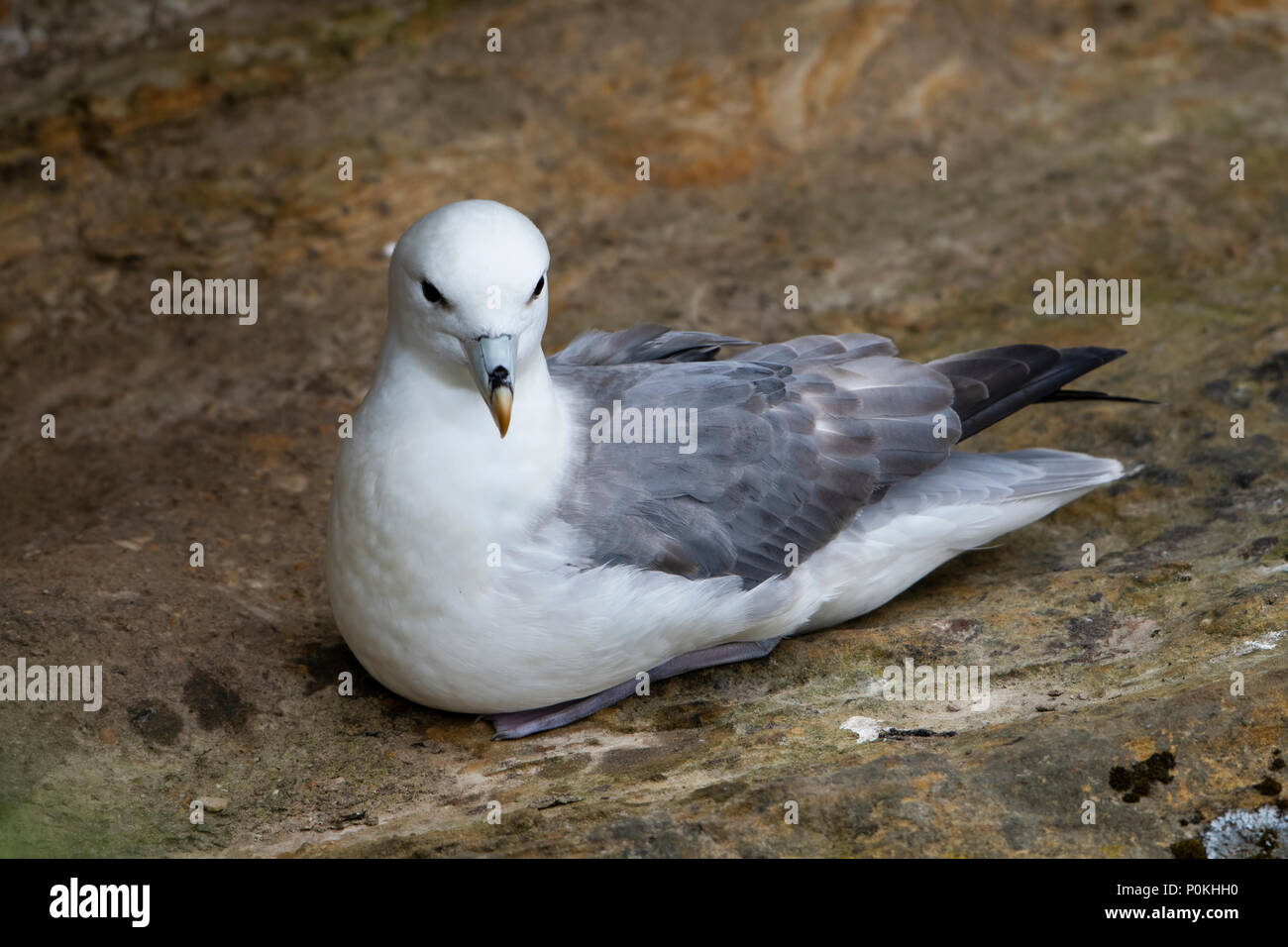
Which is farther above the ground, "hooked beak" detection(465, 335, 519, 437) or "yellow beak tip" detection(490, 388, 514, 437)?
"hooked beak" detection(465, 335, 519, 437)

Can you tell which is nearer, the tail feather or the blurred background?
the blurred background

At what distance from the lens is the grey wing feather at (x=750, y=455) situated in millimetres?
3891

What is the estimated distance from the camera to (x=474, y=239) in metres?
3.49

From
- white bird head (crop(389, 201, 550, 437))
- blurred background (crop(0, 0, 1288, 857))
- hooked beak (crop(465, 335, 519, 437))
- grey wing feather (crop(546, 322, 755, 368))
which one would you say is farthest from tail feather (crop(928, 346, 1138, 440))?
hooked beak (crop(465, 335, 519, 437))

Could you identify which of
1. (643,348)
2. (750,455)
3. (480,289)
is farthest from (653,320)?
(480,289)

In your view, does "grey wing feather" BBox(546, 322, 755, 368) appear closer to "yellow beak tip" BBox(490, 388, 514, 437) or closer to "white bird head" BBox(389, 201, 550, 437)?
"white bird head" BBox(389, 201, 550, 437)

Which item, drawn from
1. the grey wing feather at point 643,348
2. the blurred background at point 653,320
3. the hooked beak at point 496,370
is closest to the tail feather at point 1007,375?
the blurred background at point 653,320

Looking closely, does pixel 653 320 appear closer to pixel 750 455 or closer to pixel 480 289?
pixel 750 455

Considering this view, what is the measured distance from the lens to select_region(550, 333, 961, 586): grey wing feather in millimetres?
3891

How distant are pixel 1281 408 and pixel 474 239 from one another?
317 cm

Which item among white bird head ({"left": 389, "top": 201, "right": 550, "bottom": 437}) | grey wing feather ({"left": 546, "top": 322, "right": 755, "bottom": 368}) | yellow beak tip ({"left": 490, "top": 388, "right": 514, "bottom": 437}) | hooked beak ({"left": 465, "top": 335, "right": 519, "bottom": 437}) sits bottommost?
yellow beak tip ({"left": 490, "top": 388, "right": 514, "bottom": 437})

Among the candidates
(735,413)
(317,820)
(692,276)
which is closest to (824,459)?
(735,413)

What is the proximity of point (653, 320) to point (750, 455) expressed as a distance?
250 centimetres

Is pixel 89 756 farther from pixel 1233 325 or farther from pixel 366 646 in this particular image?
pixel 1233 325
